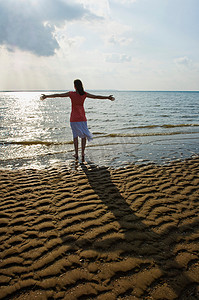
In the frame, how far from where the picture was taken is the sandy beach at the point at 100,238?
216cm

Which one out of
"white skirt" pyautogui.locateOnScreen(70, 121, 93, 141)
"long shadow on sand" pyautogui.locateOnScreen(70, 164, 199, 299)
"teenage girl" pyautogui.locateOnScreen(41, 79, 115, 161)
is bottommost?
"long shadow on sand" pyautogui.locateOnScreen(70, 164, 199, 299)

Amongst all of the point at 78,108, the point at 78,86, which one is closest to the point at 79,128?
the point at 78,108

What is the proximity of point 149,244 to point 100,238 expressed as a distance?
0.72 metres

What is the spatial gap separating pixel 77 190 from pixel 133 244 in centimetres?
198

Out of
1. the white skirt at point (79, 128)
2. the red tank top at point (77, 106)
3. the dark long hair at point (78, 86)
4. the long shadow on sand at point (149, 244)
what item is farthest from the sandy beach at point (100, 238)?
the dark long hair at point (78, 86)

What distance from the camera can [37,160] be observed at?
691 cm

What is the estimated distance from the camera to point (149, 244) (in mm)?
2719

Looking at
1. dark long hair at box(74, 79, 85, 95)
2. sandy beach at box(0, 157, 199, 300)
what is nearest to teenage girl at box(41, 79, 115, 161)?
dark long hair at box(74, 79, 85, 95)

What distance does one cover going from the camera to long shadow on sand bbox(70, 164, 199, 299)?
218 centimetres

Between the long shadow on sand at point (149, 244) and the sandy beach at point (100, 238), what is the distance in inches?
0.4

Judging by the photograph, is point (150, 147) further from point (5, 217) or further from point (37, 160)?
point (5, 217)

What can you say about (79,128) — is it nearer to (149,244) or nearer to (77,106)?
(77,106)

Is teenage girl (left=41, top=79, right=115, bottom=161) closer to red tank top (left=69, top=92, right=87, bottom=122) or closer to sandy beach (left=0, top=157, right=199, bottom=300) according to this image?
red tank top (left=69, top=92, right=87, bottom=122)

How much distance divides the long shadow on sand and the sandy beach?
11 mm
